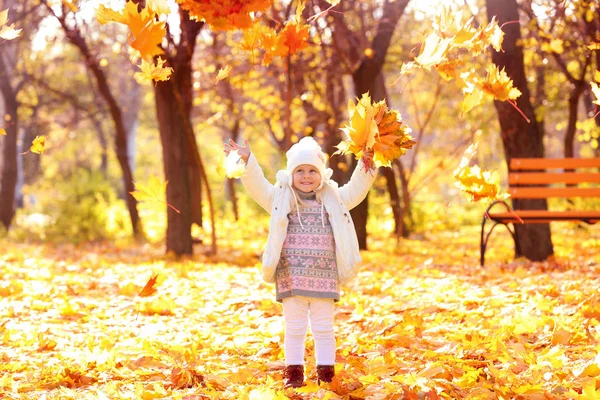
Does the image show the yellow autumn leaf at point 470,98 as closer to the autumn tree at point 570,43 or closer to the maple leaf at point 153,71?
the maple leaf at point 153,71

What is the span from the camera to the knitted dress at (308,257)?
3.71 metres

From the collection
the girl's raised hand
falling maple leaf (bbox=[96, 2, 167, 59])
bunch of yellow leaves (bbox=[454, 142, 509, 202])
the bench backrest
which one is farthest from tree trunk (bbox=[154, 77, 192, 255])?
falling maple leaf (bbox=[96, 2, 167, 59])

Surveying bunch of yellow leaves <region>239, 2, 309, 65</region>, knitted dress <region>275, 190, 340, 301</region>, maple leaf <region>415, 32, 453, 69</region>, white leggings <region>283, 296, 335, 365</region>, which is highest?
bunch of yellow leaves <region>239, 2, 309, 65</region>

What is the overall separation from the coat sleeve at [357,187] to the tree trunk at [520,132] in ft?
16.4

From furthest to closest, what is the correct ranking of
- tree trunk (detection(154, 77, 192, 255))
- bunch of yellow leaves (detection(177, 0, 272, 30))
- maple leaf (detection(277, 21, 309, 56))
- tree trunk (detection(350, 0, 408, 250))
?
tree trunk (detection(350, 0, 408, 250)), tree trunk (detection(154, 77, 192, 255)), maple leaf (detection(277, 21, 309, 56)), bunch of yellow leaves (detection(177, 0, 272, 30))

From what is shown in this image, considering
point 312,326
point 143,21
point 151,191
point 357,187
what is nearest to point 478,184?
point 357,187

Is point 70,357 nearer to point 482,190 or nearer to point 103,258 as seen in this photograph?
point 482,190

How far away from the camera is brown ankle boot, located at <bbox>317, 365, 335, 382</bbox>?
371 centimetres

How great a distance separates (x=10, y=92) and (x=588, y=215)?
1359 cm

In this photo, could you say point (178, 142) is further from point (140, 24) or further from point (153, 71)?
point (140, 24)

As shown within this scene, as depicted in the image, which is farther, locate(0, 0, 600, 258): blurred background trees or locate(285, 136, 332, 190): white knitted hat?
locate(0, 0, 600, 258): blurred background trees

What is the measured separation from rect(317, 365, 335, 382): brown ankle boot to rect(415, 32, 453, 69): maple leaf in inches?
64.0

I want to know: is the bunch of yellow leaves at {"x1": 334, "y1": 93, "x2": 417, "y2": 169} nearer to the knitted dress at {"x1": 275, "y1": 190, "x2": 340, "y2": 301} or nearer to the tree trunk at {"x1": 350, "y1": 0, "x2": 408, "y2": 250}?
the knitted dress at {"x1": 275, "y1": 190, "x2": 340, "y2": 301}

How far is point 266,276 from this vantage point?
375cm
